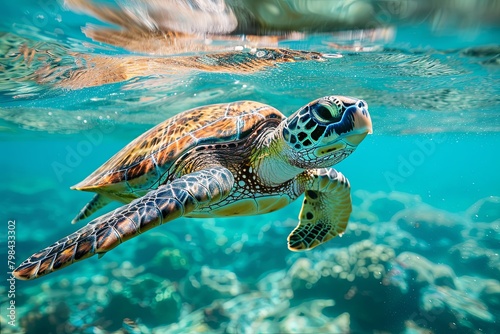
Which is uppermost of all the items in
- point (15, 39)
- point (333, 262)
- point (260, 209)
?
point (15, 39)

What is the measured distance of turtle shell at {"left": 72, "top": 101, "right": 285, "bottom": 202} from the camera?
12.0 feet

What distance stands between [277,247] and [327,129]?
24.6 ft

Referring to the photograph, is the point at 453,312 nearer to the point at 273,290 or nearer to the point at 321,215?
the point at 273,290

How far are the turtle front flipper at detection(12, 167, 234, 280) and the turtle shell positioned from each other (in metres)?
0.85

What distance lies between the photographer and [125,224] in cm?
228

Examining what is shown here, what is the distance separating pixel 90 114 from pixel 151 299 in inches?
455

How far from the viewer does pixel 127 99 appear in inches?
492

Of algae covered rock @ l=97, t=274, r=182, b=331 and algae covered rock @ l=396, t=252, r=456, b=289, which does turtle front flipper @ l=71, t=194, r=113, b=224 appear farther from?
algae covered rock @ l=396, t=252, r=456, b=289

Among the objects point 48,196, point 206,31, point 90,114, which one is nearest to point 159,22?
point 206,31

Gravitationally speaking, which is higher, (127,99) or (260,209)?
(127,99)

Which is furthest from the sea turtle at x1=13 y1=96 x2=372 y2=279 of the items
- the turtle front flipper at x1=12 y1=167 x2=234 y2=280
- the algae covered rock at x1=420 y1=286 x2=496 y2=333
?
the algae covered rock at x1=420 y1=286 x2=496 y2=333

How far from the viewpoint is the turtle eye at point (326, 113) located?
2.60 meters

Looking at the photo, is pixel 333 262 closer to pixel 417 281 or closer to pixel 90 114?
pixel 417 281

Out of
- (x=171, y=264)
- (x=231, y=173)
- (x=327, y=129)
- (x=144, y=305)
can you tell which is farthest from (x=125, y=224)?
(x=171, y=264)
